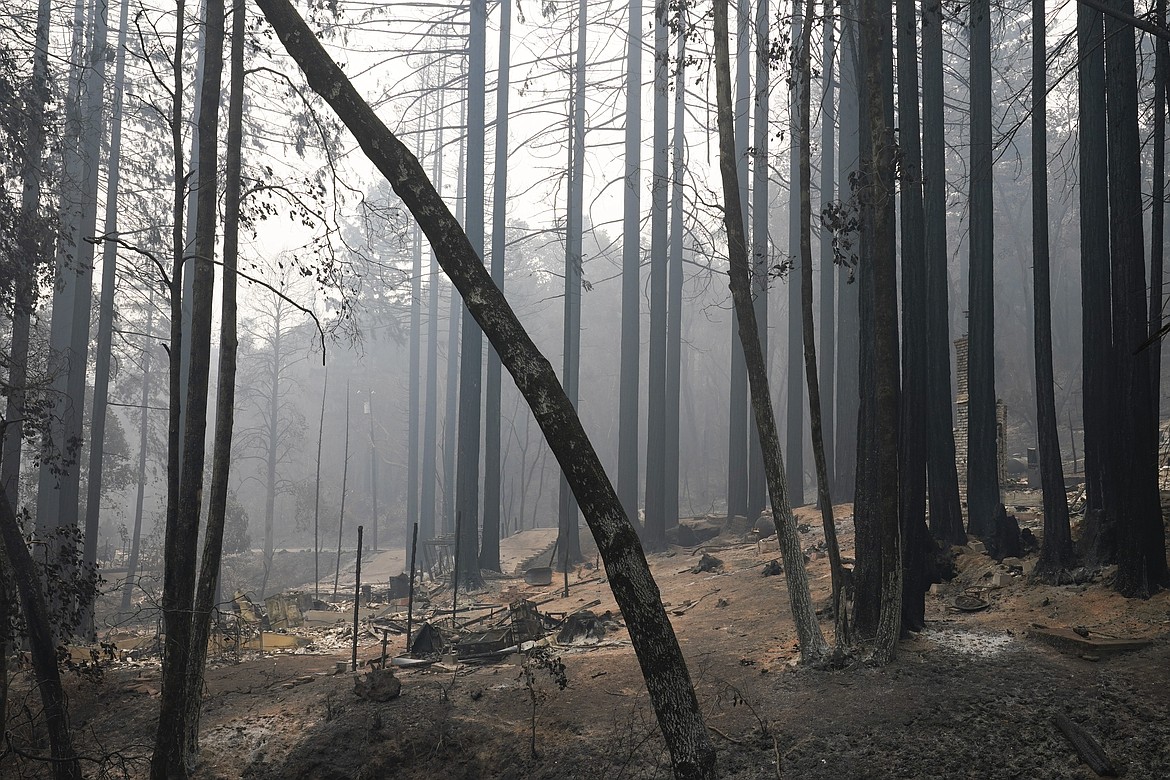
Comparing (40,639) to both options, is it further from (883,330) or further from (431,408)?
(431,408)

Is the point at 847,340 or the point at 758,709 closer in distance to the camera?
the point at 758,709

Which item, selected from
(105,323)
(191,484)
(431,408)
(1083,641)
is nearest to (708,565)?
(1083,641)

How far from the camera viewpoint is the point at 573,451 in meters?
4.20

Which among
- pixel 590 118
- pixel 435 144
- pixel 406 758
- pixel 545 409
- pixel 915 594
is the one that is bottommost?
pixel 406 758

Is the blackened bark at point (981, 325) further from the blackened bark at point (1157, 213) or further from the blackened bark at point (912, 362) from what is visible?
the blackened bark at point (912, 362)

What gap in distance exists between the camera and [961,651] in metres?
7.42

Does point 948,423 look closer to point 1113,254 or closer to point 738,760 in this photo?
point 1113,254

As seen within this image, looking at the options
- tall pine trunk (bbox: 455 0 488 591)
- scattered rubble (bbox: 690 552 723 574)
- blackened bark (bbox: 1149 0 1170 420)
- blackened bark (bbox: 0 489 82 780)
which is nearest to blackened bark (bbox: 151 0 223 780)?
blackened bark (bbox: 0 489 82 780)

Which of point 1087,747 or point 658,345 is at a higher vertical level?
point 658,345

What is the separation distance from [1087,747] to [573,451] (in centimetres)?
430

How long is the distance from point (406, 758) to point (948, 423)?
25.5 feet

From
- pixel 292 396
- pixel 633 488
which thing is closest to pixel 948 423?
pixel 633 488

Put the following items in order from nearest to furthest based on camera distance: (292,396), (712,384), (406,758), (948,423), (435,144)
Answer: (406,758), (948,423), (435,144), (712,384), (292,396)

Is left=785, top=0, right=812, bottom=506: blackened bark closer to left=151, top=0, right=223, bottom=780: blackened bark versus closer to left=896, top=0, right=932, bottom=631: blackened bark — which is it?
left=896, top=0, right=932, bottom=631: blackened bark
